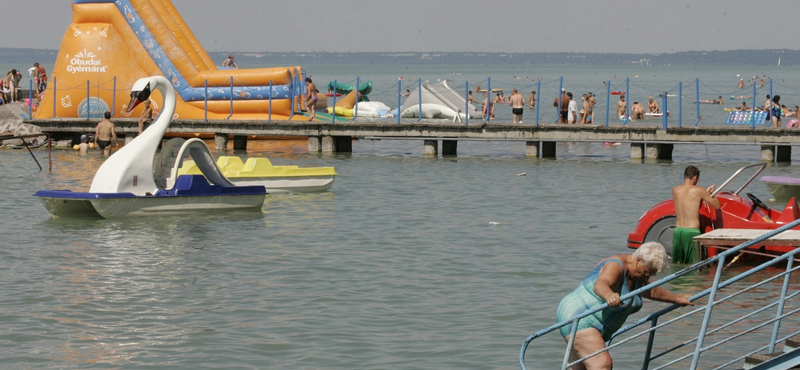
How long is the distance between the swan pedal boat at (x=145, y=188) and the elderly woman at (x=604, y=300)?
1046 centimetres

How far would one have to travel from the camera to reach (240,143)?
3098 cm

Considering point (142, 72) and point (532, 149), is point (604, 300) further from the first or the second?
point (142, 72)

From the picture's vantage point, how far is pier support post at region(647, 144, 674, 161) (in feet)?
91.8

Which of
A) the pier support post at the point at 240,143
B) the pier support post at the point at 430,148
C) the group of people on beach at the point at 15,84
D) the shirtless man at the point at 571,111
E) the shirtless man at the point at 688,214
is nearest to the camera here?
→ the shirtless man at the point at 688,214

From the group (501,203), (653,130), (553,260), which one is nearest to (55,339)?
(553,260)

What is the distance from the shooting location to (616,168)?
26359 mm

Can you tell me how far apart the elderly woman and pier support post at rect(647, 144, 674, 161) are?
21.4m

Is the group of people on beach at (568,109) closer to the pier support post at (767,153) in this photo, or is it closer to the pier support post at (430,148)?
the pier support post at (430,148)

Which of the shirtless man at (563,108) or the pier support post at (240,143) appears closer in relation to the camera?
the pier support post at (240,143)

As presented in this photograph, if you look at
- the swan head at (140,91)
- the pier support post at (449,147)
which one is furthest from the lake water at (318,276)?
the pier support post at (449,147)

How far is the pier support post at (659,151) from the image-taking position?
27969 mm

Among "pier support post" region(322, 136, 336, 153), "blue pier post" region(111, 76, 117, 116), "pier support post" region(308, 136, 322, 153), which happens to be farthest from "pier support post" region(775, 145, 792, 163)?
"blue pier post" region(111, 76, 117, 116)

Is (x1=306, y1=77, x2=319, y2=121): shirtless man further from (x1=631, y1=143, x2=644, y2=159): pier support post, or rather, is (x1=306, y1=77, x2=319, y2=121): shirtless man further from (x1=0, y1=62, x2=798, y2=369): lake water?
(x1=631, y1=143, x2=644, y2=159): pier support post

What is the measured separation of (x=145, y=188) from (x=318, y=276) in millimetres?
5170
